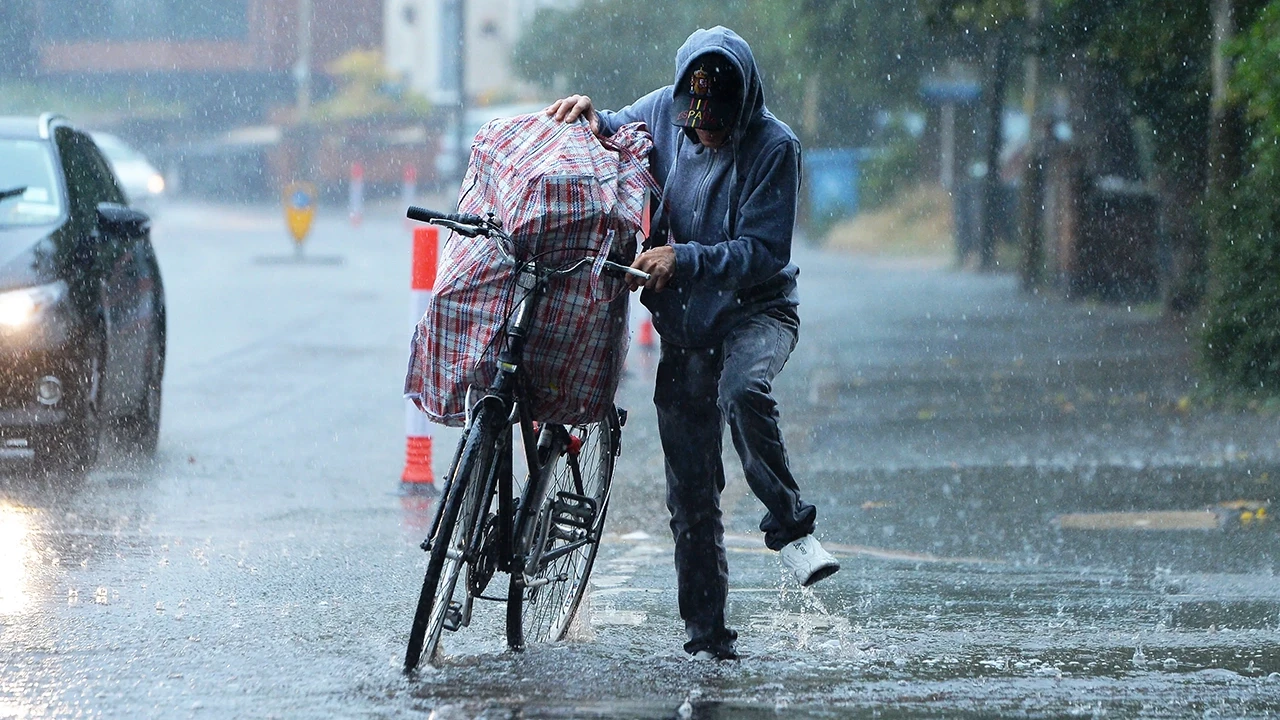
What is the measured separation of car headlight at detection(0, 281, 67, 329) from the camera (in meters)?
8.46

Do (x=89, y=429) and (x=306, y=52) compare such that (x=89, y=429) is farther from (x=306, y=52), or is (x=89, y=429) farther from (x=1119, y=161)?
(x=306, y=52)

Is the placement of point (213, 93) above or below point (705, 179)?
above

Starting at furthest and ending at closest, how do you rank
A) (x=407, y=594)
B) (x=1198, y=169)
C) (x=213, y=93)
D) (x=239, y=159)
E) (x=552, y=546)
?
1. (x=213, y=93)
2. (x=239, y=159)
3. (x=1198, y=169)
4. (x=407, y=594)
5. (x=552, y=546)

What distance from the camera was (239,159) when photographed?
2247 inches

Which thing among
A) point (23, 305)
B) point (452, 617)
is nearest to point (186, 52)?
point (23, 305)

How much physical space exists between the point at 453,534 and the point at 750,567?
2.17 meters

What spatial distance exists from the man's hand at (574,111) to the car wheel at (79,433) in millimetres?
4226

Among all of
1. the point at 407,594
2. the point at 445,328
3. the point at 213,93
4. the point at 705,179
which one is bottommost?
the point at 407,594

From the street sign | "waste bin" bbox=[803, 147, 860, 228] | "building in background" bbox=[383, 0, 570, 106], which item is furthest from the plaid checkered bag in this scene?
"building in background" bbox=[383, 0, 570, 106]

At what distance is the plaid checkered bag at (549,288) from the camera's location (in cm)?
482

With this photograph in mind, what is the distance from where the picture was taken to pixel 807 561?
16.9ft

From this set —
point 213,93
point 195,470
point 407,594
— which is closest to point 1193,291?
point 195,470

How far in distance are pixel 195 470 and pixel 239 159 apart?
162 ft

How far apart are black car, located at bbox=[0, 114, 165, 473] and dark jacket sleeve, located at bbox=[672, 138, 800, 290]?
4.53 m
